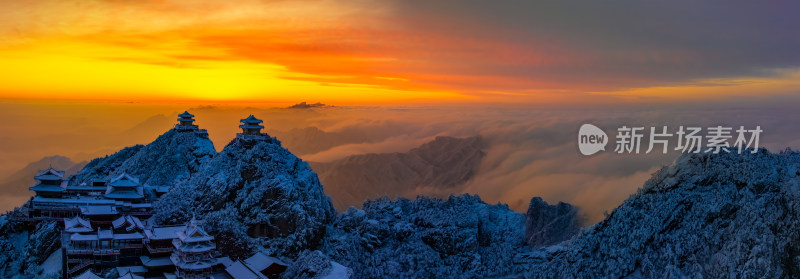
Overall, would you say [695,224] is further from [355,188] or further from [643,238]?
[355,188]

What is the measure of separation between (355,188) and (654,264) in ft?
296

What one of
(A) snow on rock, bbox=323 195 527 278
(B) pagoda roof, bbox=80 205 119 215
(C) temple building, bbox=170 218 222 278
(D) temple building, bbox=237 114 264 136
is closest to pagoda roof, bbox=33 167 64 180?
(B) pagoda roof, bbox=80 205 119 215

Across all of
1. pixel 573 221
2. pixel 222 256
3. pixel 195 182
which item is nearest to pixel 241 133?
pixel 195 182

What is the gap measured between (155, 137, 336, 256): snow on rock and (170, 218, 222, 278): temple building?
6296 mm

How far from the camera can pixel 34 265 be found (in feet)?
188

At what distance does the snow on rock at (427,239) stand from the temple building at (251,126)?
37.3 feet

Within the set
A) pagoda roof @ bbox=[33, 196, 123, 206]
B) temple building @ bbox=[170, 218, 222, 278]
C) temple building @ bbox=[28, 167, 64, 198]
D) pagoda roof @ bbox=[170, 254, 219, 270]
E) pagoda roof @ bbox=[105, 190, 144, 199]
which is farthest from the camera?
pagoda roof @ bbox=[105, 190, 144, 199]

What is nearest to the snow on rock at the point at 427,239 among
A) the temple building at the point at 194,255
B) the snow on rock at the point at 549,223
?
the snow on rock at the point at 549,223

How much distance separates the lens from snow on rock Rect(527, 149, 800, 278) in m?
49.9

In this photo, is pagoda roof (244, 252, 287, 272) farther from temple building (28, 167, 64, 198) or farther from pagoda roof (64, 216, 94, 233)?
temple building (28, 167, 64, 198)

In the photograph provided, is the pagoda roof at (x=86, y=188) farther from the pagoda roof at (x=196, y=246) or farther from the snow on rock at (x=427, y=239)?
the snow on rock at (x=427, y=239)

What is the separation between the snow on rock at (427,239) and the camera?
66.4m

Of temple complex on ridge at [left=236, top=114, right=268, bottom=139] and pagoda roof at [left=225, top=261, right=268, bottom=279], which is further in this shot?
temple complex on ridge at [left=236, top=114, right=268, bottom=139]

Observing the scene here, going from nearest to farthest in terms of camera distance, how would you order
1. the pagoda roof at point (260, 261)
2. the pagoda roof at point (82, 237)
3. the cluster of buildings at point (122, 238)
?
the cluster of buildings at point (122, 238) < the pagoda roof at point (82, 237) < the pagoda roof at point (260, 261)
